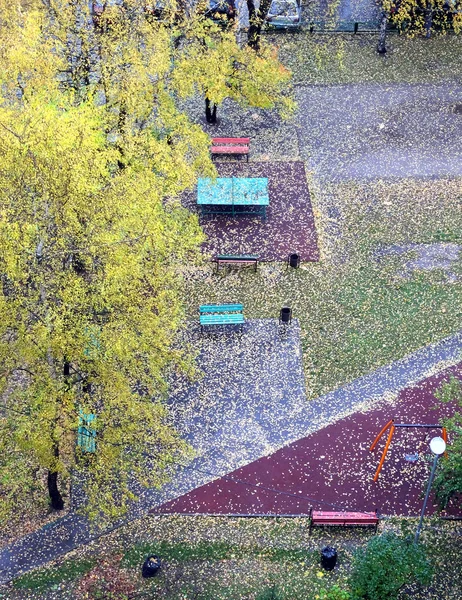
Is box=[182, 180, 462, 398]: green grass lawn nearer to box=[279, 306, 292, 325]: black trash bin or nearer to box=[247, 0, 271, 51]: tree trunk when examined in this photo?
box=[279, 306, 292, 325]: black trash bin

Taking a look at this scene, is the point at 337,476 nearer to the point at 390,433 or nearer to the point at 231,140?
the point at 390,433

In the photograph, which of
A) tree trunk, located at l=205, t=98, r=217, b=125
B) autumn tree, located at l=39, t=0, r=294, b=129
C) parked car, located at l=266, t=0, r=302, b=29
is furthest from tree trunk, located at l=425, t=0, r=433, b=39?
tree trunk, located at l=205, t=98, r=217, b=125

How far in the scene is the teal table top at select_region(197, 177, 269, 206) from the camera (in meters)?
29.8

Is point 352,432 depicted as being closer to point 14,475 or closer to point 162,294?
point 162,294

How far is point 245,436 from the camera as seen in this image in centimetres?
2266

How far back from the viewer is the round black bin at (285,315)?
84.8 ft

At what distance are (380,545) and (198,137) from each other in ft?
49.0

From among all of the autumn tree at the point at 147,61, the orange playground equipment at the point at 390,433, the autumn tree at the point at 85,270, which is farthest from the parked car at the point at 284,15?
the orange playground equipment at the point at 390,433

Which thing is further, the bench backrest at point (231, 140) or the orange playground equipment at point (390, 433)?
the bench backrest at point (231, 140)

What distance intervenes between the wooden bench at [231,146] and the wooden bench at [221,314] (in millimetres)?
8752

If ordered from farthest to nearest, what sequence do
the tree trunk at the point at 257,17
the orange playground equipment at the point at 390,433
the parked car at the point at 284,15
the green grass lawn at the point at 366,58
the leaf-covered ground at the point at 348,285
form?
the parked car at the point at 284,15
the green grass lawn at the point at 366,58
the tree trunk at the point at 257,17
the orange playground equipment at the point at 390,433
the leaf-covered ground at the point at 348,285

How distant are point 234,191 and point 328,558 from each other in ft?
50.0

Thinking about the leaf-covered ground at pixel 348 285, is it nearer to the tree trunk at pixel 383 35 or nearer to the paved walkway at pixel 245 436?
the paved walkway at pixel 245 436

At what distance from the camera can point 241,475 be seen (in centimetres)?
2167
